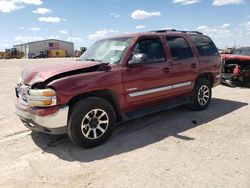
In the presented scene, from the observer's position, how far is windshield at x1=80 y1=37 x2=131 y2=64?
5.00 meters

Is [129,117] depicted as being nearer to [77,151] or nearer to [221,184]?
[77,151]

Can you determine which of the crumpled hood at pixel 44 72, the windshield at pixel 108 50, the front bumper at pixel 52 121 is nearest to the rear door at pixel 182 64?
the windshield at pixel 108 50

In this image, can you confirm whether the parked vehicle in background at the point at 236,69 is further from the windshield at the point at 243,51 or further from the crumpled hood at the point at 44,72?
the crumpled hood at the point at 44,72

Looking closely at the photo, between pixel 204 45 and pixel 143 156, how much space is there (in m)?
3.95

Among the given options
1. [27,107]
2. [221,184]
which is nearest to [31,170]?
[27,107]

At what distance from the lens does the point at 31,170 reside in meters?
3.79

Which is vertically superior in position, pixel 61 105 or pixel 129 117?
pixel 61 105

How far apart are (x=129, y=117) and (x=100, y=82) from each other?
0.97 meters

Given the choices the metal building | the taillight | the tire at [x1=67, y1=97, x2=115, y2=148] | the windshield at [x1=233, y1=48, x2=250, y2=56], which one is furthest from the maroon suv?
the metal building

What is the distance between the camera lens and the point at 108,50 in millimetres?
5293

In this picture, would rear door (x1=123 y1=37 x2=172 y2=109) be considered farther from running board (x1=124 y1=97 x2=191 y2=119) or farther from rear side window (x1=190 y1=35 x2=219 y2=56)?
rear side window (x1=190 y1=35 x2=219 y2=56)

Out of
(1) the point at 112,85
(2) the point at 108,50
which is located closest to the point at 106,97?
(1) the point at 112,85

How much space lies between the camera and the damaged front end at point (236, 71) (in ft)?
32.1

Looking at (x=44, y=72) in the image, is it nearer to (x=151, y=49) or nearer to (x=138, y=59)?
(x=138, y=59)
